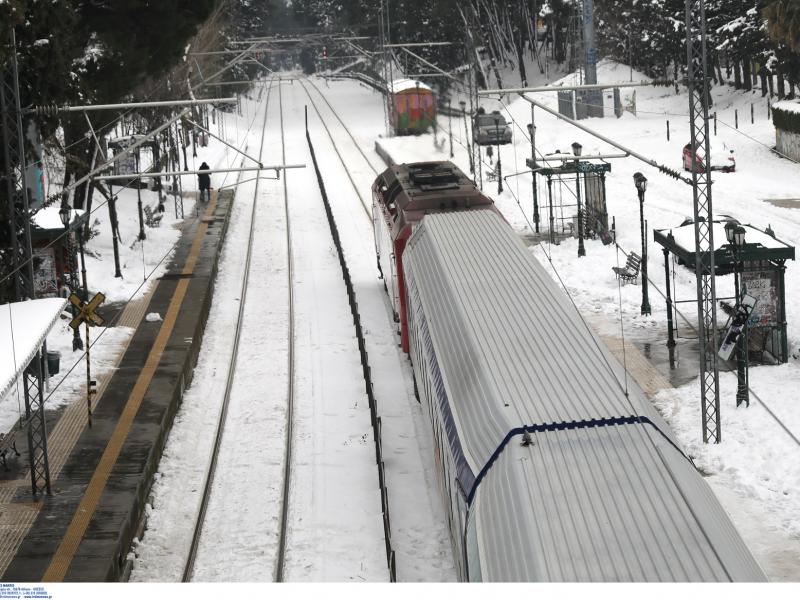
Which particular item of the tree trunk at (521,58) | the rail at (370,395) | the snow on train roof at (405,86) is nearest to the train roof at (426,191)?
the rail at (370,395)

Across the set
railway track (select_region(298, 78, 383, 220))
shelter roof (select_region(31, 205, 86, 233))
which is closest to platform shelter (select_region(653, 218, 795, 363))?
shelter roof (select_region(31, 205, 86, 233))

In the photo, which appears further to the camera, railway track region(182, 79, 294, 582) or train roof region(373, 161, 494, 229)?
train roof region(373, 161, 494, 229)

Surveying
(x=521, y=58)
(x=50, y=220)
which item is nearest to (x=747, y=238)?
(x=50, y=220)

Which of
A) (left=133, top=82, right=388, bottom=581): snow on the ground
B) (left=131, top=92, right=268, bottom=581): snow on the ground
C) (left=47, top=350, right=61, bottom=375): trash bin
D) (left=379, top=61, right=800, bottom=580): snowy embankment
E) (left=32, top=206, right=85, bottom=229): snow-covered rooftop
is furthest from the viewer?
(left=32, top=206, right=85, bottom=229): snow-covered rooftop

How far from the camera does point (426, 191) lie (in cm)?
2519

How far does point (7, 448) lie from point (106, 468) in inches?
80.6

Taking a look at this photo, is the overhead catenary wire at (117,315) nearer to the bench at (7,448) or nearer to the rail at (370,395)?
the bench at (7,448)

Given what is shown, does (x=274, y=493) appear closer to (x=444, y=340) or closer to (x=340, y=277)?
(x=444, y=340)

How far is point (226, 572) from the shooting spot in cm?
1572

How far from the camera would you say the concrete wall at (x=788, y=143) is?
45.2 metres

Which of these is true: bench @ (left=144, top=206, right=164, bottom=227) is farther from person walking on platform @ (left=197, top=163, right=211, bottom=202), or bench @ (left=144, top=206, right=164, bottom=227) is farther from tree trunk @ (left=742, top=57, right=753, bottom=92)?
tree trunk @ (left=742, top=57, right=753, bottom=92)

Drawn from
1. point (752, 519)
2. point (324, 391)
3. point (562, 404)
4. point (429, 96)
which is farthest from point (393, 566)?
point (429, 96)

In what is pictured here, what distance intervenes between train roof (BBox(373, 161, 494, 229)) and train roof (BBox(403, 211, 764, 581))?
279 inches

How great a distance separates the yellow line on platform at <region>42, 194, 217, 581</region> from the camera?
15433 millimetres
